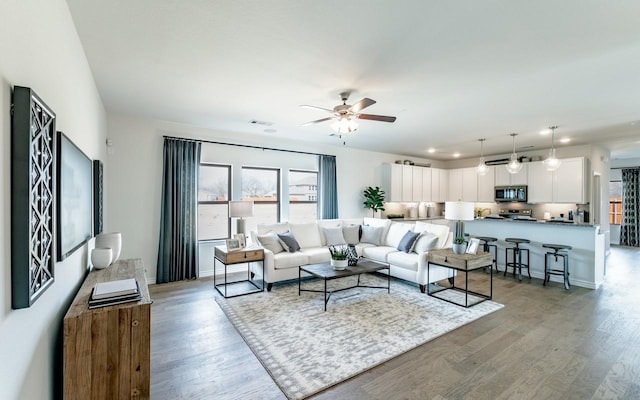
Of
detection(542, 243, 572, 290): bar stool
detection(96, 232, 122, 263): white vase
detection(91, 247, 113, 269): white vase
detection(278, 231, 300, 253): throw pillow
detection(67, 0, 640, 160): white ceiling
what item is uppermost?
detection(67, 0, 640, 160): white ceiling

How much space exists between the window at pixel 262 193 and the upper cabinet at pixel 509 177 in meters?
5.91

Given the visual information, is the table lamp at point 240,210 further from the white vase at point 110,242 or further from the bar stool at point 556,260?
the bar stool at point 556,260

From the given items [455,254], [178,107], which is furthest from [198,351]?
[455,254]

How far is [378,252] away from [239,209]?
2519mm

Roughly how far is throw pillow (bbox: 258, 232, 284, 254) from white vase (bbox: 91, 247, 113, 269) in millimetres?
2280

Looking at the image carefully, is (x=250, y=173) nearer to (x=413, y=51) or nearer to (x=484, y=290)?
(x=413, y=51)

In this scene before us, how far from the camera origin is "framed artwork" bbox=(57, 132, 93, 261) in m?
1.74

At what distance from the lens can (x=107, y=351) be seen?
1765mm

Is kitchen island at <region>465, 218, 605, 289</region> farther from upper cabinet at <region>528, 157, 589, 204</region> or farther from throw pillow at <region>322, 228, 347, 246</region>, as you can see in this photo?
throw pillow at <region>322, 228, 347, 246</region>

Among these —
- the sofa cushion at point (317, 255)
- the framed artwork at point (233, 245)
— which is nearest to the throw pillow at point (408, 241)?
the sofa cushion at point (317, 255)

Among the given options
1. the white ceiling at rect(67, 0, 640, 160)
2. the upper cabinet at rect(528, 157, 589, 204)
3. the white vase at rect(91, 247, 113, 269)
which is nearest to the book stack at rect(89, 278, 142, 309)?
the white vase at rect(91, 247, 113, 269)

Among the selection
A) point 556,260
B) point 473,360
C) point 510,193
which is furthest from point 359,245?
point 510,193

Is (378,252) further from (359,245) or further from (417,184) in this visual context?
(417,184)

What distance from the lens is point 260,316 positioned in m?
3.59
